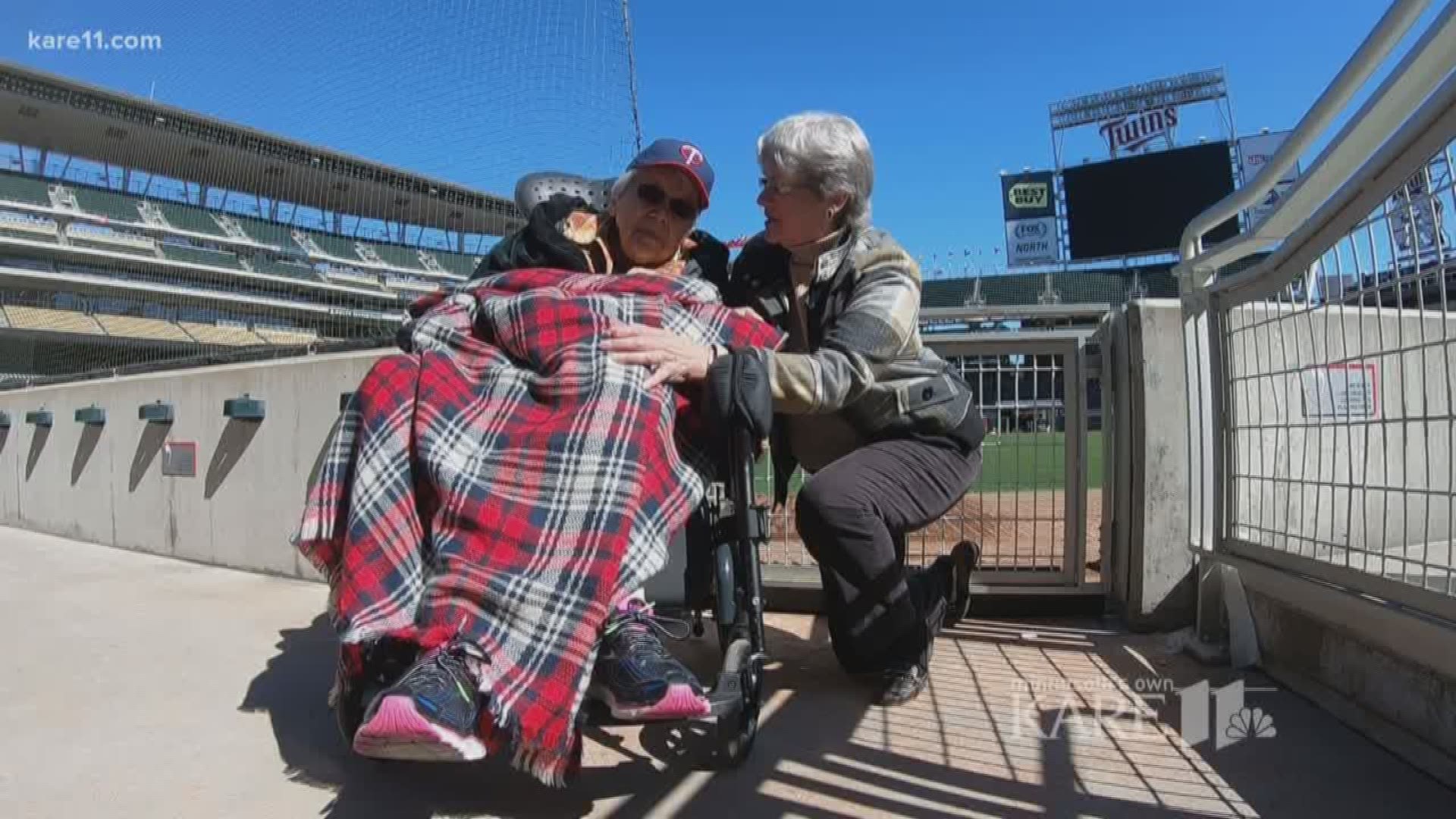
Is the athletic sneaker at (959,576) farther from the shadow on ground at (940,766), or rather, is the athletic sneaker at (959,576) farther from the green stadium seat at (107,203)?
the green stadium seat at (107,203)

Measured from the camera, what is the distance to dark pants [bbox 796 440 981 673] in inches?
82.6

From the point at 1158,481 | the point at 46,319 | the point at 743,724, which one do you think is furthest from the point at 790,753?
the point at 46,319

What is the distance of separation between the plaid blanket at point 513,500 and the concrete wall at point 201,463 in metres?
2.12

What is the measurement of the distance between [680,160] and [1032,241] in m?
38.6

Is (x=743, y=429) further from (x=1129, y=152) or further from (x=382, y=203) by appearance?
(x=1129, y=152)

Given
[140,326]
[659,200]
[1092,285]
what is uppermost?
[1092,285]

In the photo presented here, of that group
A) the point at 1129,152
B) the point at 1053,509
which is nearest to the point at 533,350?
the point at 1053,509

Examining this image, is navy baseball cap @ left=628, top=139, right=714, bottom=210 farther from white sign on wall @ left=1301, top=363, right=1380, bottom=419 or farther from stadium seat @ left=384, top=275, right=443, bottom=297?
white sign on wall @ left=1301, top=363, right=1380, bottom=419

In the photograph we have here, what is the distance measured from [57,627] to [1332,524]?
4.17 meters

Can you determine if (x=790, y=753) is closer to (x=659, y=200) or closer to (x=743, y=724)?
(x=743, y=724)

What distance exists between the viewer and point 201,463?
4672 mm

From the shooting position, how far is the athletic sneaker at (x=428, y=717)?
4.10 ft

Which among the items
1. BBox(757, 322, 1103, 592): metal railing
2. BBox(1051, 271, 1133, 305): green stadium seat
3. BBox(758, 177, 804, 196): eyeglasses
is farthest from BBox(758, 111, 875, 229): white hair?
BBox(1051, 271, 1133, 305): green stadium seat

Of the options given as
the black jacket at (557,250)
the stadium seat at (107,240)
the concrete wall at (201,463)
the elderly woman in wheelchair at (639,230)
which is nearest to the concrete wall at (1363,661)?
the elderly woman in wheelchair at (639,230)
